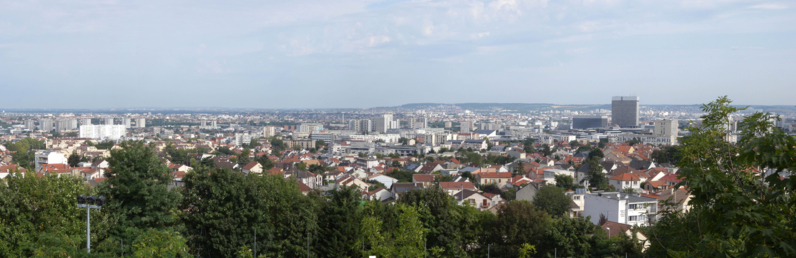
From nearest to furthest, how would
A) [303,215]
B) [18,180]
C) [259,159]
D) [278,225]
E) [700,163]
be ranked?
[700,163] < [18,180] < [303,215] < [278,225] < [259,159]

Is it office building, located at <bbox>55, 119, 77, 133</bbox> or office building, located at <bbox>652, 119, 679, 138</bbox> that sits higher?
office building, located at <bbox>652, 119, 679, 138</bbox>

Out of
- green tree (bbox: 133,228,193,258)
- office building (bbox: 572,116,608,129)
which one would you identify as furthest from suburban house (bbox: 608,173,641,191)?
office building (bbox: 572,116,608,129)

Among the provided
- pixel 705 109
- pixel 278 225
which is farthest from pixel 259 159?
pixel 705 109

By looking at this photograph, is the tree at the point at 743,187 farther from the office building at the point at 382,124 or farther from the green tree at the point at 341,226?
the office building at the point at 382,124

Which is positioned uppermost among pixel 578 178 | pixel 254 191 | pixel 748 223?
pixel 748 223

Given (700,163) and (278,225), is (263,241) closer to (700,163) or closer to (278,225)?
(278,225)

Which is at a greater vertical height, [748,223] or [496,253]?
[748,223]

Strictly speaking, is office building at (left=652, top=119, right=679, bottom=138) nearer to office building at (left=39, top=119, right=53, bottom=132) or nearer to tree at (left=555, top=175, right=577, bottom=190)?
tree at (left=555, top=175, right=577, bottom=190)
